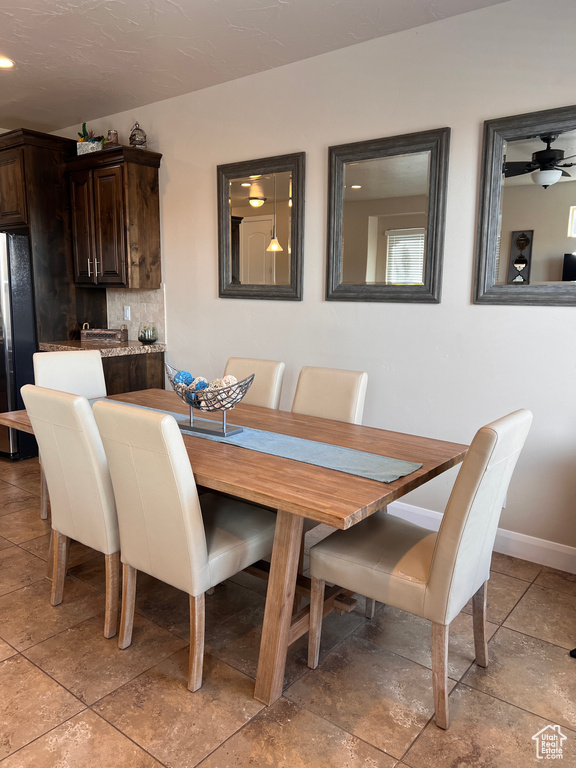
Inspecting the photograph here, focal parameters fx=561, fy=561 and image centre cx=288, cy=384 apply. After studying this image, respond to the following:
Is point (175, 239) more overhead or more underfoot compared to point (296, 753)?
more overhead

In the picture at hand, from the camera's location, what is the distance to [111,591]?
2.15 metres

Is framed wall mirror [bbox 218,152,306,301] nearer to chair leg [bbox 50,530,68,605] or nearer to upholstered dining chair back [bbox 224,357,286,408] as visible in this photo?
upholstered dining chair back [bbox 224,357,286,408]

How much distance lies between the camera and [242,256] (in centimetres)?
385

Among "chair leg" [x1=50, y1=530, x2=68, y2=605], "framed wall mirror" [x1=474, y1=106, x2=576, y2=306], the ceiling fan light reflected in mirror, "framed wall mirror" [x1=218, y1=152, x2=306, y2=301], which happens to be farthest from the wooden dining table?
"framed wall mirror" [x1=218, y1=152, x2=306, y2=301]

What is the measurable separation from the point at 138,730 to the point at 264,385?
5.73ft

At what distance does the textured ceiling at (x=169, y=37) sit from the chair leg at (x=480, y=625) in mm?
2614

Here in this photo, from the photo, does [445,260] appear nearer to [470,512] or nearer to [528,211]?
[528,211]

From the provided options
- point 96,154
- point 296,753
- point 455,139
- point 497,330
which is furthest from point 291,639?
point 96,154

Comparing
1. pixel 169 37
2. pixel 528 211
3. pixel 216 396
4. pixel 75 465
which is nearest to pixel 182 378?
pixel 216 396

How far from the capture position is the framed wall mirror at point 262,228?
11.5ft

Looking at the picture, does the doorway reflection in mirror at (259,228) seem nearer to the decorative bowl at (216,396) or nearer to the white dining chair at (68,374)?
the white dining chair at (68,374)

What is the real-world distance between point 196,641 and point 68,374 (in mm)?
1862

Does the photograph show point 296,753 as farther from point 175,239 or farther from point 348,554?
point 175,239

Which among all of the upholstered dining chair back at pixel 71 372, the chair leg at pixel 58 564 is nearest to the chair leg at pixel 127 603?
the chair leg at pixel 58 564
